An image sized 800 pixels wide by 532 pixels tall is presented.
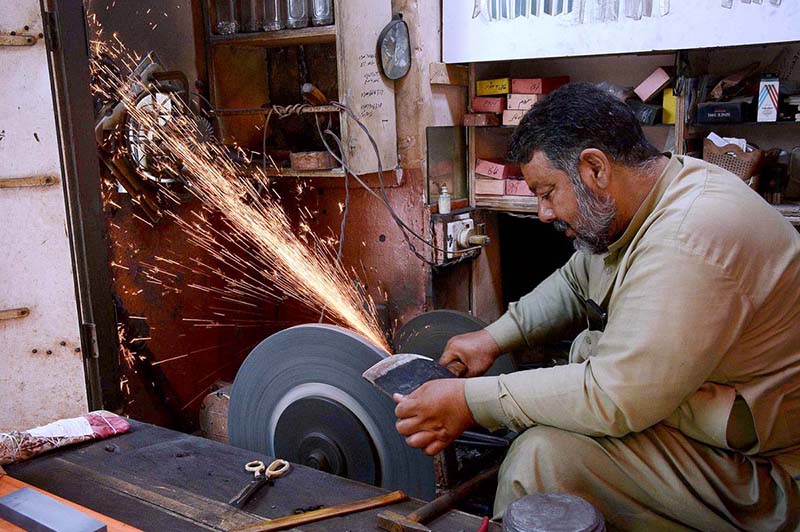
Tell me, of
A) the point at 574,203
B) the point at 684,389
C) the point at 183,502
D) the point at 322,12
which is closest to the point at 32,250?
the point at 183,502

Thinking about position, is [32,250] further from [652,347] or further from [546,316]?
[652,347]

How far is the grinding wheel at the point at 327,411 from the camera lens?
2322 mm

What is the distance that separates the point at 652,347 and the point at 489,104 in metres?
2.53

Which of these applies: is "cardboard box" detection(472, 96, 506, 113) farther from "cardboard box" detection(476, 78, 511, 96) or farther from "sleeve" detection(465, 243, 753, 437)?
"sleeve" detection(465, 243, 753, 437)

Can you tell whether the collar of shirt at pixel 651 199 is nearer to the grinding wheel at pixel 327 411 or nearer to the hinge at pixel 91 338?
the grinding wheel at pixel 327 411

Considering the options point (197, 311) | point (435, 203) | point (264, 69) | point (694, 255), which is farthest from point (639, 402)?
point (264, 69)

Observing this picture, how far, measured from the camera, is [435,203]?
398 centimetres

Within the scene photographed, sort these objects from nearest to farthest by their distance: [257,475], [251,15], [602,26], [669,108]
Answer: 1. [257,475]
2. [602,26]
3. [669,108]
4. [251,15]

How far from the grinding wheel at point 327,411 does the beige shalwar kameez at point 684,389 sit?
43cm

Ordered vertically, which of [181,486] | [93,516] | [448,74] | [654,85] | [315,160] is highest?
[448,74]

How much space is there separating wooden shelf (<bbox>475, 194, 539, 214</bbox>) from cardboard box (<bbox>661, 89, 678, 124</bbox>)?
2.48 feet

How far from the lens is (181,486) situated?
6.94ft

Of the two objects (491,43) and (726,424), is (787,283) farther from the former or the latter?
(491,43)

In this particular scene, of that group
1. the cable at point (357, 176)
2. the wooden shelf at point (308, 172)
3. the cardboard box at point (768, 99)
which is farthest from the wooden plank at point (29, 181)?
the cardboard box at point (768, 99)
